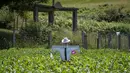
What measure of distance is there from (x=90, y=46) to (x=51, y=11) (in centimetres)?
652

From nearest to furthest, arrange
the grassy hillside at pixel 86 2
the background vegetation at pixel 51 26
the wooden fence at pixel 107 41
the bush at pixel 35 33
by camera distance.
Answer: the bush at pixel 35 33, the background vegetation at pixel 51 26, the wooden fence at pixel 107 41, the grassy hillside at pixel 86 2

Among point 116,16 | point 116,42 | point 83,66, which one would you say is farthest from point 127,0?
point 83,66

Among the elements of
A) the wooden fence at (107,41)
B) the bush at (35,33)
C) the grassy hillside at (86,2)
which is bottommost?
the wooden fence at (107,41)

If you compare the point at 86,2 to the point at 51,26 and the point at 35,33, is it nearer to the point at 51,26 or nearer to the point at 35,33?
the point at 51,26

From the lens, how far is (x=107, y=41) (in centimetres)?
2527

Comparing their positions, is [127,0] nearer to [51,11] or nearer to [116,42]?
[51,11]

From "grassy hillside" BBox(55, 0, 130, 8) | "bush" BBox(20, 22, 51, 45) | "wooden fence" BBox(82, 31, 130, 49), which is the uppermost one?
"grassy hillside" BBox(55, 0, 130, 8)

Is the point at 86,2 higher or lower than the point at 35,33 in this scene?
higher

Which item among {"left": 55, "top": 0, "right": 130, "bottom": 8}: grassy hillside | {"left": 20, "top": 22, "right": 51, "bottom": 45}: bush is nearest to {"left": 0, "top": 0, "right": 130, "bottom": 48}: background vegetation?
{"left": 20, "top": 22, "right": 51, "bottom": 45}: bush

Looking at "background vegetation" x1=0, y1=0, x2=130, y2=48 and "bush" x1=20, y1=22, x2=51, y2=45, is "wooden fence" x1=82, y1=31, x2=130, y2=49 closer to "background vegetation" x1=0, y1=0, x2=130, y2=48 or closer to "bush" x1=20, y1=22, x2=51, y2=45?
"background vegetation" x1=0, y1=0, x2=130, y2=48

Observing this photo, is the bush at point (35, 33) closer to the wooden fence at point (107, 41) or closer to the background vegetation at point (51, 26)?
the background vegetation at point (51, 26)

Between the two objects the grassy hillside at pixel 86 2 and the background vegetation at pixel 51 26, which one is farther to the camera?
the grassy hillside at pixel 86 2

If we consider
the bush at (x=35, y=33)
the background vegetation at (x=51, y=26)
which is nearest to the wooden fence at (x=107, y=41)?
the background vegetation at (x=51, y=26)

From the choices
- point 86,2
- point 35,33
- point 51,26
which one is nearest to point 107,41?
point 35,33
